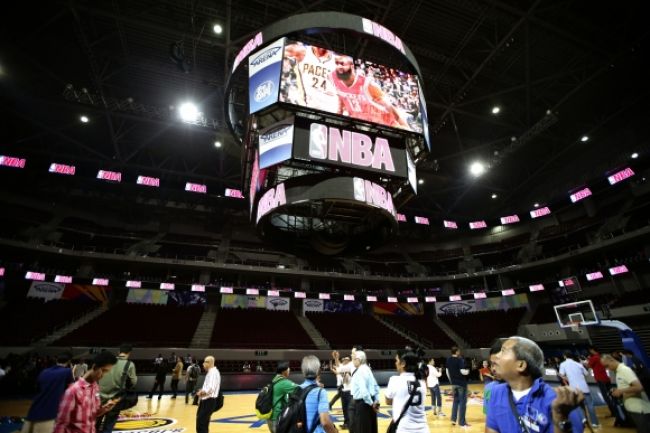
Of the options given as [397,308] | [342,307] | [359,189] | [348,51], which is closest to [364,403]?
[359,189]

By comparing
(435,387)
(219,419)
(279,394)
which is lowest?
(219,419)

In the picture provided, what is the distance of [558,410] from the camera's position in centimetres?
154

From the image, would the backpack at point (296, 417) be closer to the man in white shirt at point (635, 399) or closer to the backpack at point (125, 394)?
the backpack at point (125, 394)

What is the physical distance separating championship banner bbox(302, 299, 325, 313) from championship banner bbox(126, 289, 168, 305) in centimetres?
1172

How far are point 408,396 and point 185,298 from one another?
1034 inches

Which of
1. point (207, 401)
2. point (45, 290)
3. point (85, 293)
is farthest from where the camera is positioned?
point (85, 293)

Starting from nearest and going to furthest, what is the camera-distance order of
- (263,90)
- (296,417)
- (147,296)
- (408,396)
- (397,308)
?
(296,417)
(408,396)
(263,90)
(147,296)
(397,308)

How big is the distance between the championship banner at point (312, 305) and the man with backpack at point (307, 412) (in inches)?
1030

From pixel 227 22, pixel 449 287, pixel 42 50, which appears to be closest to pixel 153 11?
pixel 227 22

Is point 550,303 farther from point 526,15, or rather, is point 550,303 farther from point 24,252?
point 24,252

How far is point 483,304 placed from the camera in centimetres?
2977

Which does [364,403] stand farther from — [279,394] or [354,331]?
[354,331]

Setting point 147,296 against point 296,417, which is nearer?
point 296,417

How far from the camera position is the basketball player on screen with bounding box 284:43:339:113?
8.35 m
